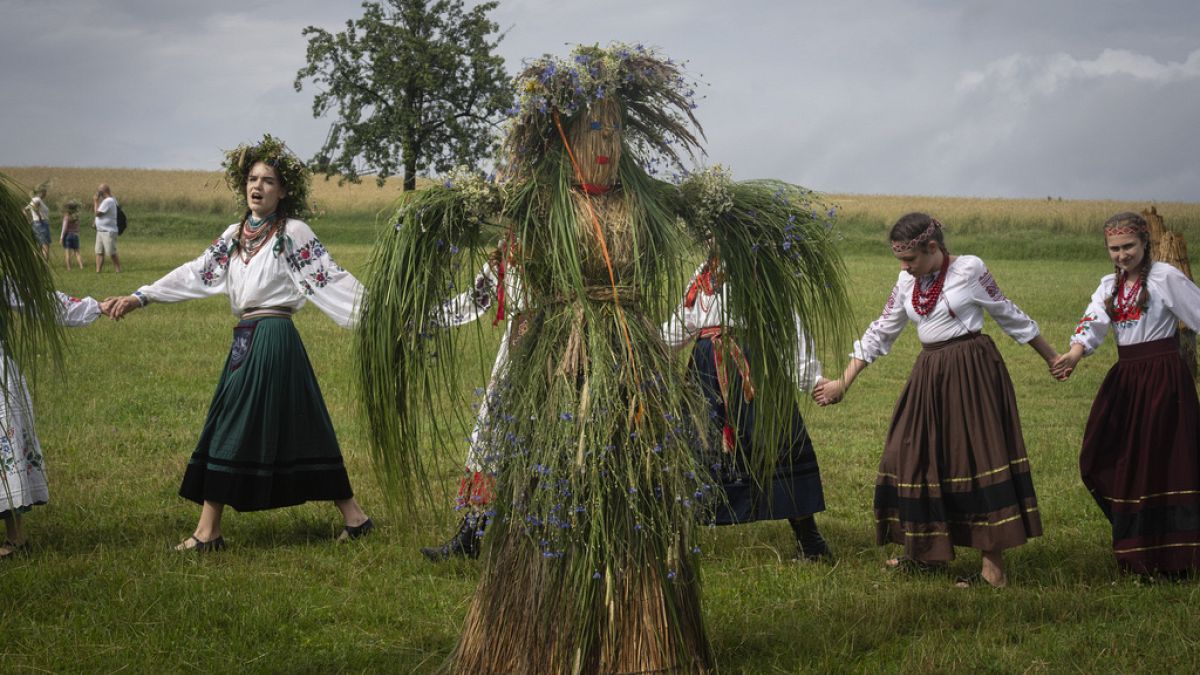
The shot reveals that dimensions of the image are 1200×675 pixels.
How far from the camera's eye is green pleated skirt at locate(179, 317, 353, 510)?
6410 millimetres

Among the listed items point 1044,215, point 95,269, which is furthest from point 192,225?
point 1044,215

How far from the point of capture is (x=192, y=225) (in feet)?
115

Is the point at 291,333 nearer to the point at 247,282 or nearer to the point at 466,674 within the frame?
the point at 247,282

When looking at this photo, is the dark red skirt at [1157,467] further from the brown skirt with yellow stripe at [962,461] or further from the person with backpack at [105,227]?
the person with backpack at [105,227]

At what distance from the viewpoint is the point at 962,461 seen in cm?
577

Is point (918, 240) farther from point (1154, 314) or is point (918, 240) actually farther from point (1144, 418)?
point (1144, 418)

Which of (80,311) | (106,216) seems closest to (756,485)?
(80,311)

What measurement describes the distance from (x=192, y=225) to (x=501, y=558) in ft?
109

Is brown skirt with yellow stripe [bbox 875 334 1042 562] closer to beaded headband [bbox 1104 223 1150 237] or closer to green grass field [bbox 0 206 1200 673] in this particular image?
green grass field [bbox 0 206 1200 673]

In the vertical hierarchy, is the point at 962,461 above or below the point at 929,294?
below

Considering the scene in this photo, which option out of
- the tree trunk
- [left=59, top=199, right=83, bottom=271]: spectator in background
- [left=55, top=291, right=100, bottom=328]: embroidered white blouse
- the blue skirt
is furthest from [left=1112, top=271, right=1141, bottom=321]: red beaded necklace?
[left=59, top=199, right=83, bottom=271]: spectator in background

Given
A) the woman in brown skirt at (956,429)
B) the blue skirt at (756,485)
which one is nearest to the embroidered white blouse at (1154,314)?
the woman in brown skirt at (956,429)

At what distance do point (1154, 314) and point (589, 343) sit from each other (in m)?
3.48

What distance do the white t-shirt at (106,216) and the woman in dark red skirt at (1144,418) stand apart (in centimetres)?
1955
